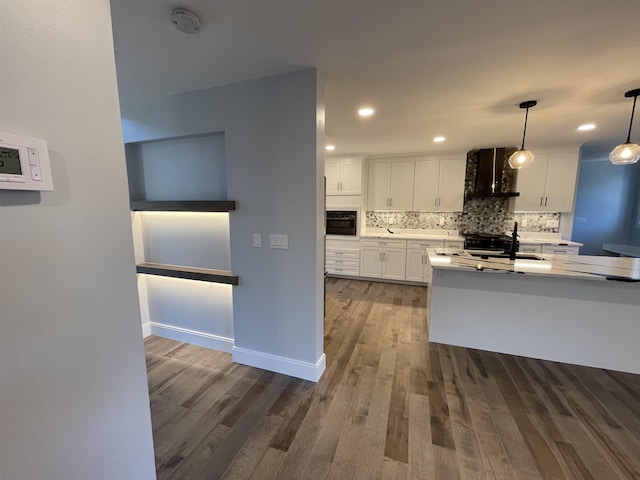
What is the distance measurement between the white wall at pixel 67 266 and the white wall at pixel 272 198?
1.28m

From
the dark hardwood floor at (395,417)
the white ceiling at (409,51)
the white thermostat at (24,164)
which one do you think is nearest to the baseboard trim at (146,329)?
the dark hardwood floor at (395,417)

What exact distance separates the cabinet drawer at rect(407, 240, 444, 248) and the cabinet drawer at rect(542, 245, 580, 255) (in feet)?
5.09

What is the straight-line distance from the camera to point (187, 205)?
2471 mm

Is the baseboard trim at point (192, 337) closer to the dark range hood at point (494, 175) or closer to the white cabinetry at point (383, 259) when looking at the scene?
the white cabinetry at point (383, 259)

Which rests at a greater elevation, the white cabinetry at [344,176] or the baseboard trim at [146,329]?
the white cabinetry at [344,176]

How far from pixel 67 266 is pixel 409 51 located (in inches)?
82.0

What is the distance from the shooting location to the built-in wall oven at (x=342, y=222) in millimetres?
5238

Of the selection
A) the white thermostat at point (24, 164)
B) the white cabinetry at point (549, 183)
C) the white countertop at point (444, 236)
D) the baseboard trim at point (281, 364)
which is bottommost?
the baseboard trim at point (281, 364)

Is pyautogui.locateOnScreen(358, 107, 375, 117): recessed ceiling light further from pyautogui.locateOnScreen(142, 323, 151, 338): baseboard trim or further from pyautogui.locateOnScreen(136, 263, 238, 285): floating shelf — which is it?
pyautogui.locateOnScreen(142, 323, 151, 338): baseboard trim

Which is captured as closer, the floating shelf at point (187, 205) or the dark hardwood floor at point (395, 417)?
the dark hardwood floor at point (395, 417)

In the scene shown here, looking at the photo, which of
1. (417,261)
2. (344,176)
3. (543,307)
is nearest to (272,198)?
(543,307)

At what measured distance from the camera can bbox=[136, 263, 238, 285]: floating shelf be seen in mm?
2436

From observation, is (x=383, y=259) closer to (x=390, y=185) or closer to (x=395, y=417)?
(x=390, y=185)

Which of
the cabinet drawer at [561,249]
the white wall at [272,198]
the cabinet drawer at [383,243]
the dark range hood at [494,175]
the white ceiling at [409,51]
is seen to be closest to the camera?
the white ceiling at [409,51]
